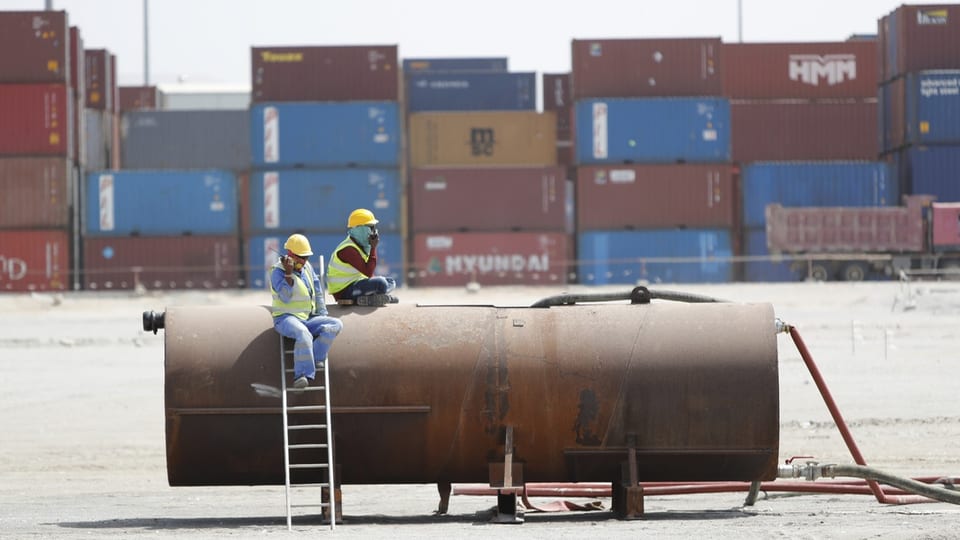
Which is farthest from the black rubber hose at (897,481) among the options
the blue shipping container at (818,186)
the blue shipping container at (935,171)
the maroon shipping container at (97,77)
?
the maroon shipping container at (97,77)

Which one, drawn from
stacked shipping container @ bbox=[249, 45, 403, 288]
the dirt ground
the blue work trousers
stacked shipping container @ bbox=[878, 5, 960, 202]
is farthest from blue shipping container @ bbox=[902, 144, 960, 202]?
the blue work trousers

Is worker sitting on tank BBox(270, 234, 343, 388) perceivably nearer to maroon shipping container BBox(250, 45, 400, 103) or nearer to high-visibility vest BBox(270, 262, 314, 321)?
high-visibility vest BBox(270, 262, 314, 321)

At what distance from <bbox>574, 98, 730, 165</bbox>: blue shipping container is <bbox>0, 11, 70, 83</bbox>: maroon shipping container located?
16.5 m

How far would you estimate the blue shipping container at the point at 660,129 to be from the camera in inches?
2084

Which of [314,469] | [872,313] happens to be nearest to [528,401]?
[314,469]

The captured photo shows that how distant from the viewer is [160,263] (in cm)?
5403

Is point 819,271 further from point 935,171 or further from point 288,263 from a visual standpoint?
point 288,263

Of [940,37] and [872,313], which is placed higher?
[940,37]

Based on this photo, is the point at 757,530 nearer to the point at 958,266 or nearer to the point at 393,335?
the point at 393,335

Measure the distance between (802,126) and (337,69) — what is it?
15.4m

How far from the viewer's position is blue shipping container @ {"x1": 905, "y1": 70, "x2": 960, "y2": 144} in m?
52.3

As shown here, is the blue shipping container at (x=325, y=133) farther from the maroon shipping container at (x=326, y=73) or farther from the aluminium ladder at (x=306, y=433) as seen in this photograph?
the aluminium ladder at (x=306, y=433)

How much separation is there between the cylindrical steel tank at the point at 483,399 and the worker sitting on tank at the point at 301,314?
178 millimetres

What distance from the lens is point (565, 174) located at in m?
54.2
